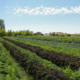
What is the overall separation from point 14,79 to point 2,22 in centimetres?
8313

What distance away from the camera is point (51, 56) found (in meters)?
4.96

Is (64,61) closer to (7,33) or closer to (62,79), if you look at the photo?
(62,79)

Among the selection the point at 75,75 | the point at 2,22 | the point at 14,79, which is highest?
the point at 2,22

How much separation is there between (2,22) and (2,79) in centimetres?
8310

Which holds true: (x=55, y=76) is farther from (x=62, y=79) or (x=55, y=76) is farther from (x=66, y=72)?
(x=66, y=72)

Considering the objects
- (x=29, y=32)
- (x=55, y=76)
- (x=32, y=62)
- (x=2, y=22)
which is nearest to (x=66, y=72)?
(x=55, y=76)

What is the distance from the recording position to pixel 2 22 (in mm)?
76875

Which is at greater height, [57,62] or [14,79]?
[14,79]

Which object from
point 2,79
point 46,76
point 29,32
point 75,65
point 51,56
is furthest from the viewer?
point 29,32

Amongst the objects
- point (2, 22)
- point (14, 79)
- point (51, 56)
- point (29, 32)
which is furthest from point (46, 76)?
point (2, 22)

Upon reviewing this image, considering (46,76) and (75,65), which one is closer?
(46,76)

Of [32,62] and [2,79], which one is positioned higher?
[2,79]

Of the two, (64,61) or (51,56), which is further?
(51,56)

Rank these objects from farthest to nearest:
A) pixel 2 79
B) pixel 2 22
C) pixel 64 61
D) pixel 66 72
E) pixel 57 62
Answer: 1. pixel 2 22
2. pixel 57 62
3. pixel 64 61
4. pixel 66 72
5. pixel 2 79
